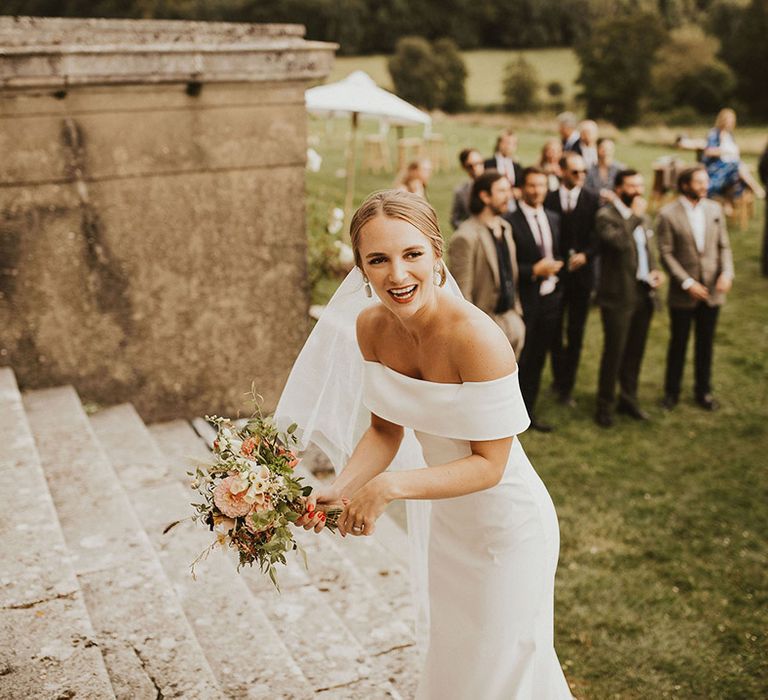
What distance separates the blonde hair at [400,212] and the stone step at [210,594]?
5.74 feet

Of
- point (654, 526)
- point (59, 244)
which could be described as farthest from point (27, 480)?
point (654, 526)

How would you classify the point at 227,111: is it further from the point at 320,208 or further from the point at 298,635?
the point at 320,208

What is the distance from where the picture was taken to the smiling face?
7.50 ft

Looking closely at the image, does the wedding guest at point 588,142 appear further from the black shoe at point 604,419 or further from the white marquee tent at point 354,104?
the black shoe at point 604,419

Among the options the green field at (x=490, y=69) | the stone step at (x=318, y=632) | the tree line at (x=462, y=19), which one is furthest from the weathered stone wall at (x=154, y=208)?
the tree line at (x=462, y=19)

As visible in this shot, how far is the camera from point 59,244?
5.49 m

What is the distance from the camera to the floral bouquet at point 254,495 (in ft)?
7.63

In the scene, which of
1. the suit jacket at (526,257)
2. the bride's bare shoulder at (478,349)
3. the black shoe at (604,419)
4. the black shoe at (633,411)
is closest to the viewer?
the bride's bare shoulder at (478,349)

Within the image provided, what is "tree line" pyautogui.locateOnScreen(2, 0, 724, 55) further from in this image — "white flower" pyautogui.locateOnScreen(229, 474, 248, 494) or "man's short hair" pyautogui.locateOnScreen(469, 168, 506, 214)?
"white flower" pyautogui.locateOnScreen(229, 474, 248, 494)

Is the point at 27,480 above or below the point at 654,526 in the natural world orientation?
above

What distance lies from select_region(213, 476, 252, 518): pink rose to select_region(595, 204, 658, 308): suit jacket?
479 centimetres

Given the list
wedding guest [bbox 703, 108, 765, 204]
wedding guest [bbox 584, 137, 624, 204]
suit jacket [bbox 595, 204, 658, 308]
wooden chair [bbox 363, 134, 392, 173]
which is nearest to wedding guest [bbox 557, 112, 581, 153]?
wedding guest [bbox 584, 137, 624, 204]

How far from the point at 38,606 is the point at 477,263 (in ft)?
12.3

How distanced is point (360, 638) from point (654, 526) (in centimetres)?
240
